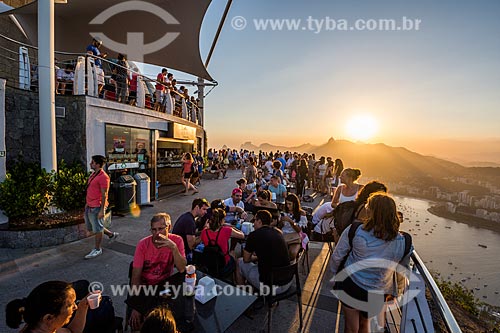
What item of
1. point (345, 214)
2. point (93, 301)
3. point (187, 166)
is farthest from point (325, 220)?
point (187, 166)

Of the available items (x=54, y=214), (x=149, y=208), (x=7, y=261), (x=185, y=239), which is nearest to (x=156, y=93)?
(x=149, y=208)

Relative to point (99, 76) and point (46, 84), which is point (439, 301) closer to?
point (46, 84)

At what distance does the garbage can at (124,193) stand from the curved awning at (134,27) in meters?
8.23

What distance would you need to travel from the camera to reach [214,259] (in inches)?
130

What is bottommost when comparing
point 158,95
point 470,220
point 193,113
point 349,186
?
point 470,220

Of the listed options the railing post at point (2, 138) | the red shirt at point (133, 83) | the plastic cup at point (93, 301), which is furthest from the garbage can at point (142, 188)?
the plastic cup at point (93, 301)

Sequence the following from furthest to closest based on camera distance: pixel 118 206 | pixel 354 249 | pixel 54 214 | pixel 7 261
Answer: pixel 118 206
pixel 54 214
pixel 7 261
pixel 354 249

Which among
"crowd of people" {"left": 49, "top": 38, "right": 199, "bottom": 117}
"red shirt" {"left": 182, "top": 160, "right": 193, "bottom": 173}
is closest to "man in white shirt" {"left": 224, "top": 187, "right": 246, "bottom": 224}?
"red shirt" {"left": 182, "top": 160, "right": 193, "bottom": 173}

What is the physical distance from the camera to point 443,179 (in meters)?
78.8

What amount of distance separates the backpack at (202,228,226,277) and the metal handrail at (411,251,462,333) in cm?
229

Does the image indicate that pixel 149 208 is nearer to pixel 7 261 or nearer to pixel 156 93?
pixel 7 261

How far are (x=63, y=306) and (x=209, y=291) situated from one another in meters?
→ 1.15

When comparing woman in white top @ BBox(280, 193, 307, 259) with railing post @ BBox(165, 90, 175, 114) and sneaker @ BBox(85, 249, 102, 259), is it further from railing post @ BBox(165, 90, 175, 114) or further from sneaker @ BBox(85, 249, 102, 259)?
railing post @ BBox(165, 90, 175, 114)

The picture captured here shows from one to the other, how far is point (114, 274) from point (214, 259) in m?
2.05
